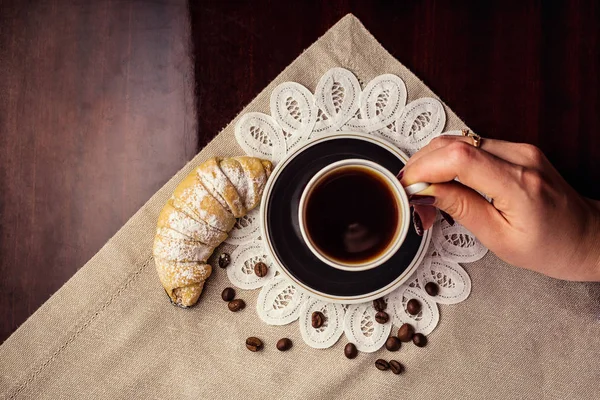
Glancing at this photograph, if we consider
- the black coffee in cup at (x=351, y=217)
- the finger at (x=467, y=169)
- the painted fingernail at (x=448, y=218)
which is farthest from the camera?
the painted fingernail at (x=448, y=218)

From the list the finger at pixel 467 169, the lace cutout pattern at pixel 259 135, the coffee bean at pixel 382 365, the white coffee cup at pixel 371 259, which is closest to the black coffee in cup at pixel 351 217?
the white coffee cup at pixel 371 259

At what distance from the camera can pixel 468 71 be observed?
1.51 metres

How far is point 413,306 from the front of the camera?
1415 mm

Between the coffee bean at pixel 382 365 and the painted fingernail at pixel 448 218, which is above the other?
the painted fingernail at pixel 448 218

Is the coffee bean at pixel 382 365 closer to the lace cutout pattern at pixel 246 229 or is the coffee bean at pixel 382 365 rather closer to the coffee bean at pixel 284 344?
the coffee bean at pixel 284 344

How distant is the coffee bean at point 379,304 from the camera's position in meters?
1.42

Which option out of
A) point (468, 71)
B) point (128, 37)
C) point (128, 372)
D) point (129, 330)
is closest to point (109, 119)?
point (128, 37)

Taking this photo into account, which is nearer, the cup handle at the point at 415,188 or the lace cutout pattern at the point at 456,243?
the cup handle at the point at 415,188

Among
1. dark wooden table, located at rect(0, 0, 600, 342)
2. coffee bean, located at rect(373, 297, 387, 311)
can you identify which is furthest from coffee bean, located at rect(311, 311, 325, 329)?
dark wooden table, located at rect(0, 0, 600, 342)

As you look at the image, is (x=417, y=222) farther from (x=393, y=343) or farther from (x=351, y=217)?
(x=393, y=343)

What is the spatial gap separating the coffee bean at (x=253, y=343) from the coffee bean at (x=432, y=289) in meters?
0.50

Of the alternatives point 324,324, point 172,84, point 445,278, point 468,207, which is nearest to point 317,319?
point 324,324

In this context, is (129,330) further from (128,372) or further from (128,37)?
(128,37)

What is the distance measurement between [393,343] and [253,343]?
40 centimetres
